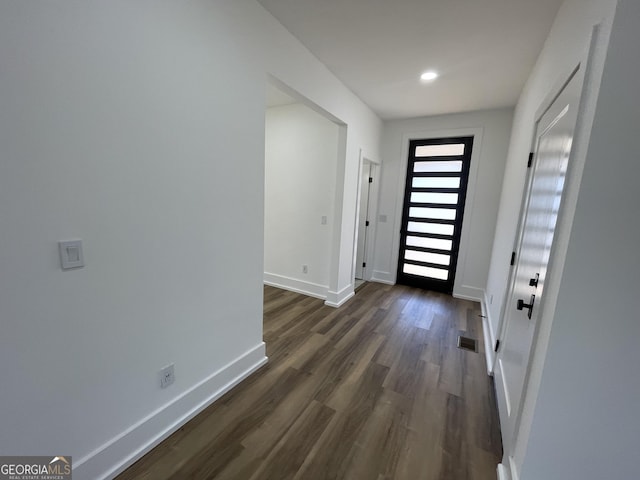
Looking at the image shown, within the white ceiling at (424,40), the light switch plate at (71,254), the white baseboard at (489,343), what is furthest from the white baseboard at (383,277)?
the light switch plate at (71,254)

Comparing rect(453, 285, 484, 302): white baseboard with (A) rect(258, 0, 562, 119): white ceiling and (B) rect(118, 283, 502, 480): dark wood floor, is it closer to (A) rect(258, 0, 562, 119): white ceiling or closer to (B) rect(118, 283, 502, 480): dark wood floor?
(B) rect(118, 283, 502, 480): dark wood floor

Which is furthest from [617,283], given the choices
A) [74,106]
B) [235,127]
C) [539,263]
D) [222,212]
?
[74,106]

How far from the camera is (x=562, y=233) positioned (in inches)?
41.9

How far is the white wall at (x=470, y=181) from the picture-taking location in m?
3.71

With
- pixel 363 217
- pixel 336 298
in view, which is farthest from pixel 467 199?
pixel 336 298

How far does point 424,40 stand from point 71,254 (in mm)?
2711

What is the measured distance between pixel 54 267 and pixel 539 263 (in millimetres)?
2268

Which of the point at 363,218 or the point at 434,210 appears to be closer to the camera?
the point at 434,210

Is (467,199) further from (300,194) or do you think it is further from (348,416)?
(348,416)

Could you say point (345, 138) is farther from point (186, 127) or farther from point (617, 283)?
point (617, 283)

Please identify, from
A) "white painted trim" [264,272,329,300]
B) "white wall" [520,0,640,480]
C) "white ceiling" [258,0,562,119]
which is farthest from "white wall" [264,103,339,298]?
"white wall" [520,0,640,480]

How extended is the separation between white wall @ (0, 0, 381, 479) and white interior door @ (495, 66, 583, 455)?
1.77m

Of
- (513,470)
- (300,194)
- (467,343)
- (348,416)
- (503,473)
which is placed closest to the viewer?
(513,470)

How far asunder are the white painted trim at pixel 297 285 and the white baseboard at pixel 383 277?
138 cm
